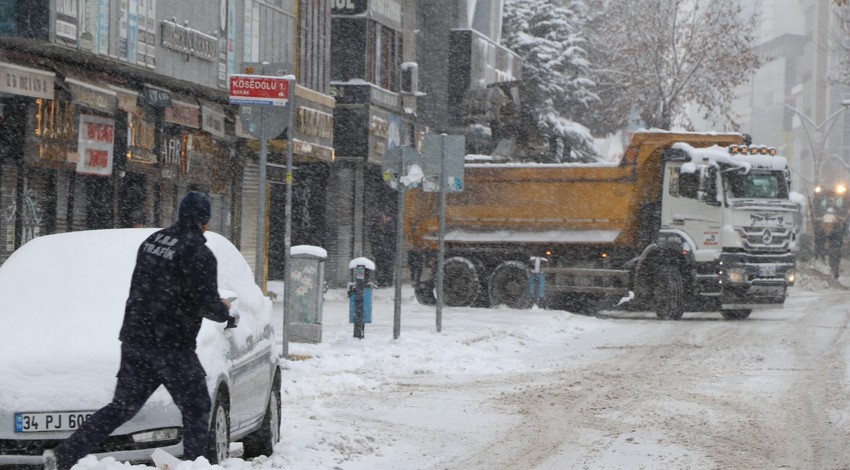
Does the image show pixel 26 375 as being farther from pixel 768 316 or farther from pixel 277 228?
pixel 277 228

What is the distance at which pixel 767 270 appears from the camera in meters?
26.4

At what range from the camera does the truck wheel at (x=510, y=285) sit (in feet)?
94.6

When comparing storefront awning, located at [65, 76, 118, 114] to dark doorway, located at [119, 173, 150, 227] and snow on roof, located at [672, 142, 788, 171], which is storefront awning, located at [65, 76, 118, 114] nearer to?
dark doorway, located at [119, 173, 150, 227]

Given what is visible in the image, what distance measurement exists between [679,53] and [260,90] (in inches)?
1510

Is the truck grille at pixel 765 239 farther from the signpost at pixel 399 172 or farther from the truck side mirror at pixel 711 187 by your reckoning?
the signpost at pixel 399 172

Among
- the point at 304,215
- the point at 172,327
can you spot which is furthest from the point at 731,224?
the point at 172,327

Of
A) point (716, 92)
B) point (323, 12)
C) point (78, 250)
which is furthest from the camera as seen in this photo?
point (716, 92)

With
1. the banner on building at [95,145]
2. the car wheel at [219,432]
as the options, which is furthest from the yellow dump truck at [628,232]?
the car wheel at [219,432]

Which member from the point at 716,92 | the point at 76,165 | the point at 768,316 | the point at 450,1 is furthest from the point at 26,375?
the point at 716,92

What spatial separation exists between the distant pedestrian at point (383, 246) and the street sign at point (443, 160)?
1797 centimetres

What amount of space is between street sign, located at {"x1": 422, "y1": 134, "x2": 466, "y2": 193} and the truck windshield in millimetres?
7626

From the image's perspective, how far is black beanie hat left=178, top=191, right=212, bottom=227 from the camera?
25.4 feet

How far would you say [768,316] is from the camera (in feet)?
92.6

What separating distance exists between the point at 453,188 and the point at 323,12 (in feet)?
44.5
